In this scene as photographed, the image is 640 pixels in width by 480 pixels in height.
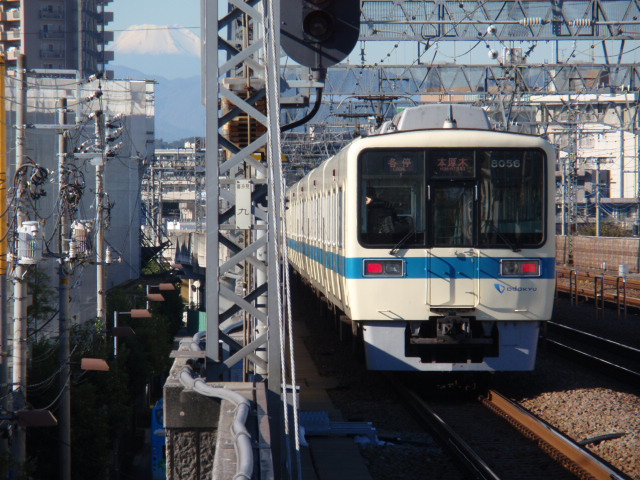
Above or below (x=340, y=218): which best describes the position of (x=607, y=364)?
below

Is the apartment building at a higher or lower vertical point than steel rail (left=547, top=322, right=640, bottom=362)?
higher

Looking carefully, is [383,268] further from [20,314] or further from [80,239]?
[80,239]

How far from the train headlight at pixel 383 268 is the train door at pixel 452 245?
308 millimetres

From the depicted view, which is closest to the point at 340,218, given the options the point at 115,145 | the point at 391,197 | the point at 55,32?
the point at 391,197

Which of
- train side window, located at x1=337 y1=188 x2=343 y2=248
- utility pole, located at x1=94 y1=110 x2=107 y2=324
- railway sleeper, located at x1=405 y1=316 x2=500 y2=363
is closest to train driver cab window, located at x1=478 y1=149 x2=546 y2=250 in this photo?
railway sleeper, located at x1=405 y1=316 x2=500 y2=363

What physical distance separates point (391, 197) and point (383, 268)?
2.44 ft

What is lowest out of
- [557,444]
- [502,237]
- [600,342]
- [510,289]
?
[600,342]

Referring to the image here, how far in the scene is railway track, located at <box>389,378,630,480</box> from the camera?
7395mm

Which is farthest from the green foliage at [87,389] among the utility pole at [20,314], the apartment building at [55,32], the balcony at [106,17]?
the balcony at [106,17]

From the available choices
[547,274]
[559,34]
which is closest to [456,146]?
[547,274]

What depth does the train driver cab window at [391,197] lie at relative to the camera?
10133 mm

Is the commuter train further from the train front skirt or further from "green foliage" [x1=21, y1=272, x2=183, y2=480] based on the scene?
"green foliage" [x1=21, y1=272, x2=183, y2=480]

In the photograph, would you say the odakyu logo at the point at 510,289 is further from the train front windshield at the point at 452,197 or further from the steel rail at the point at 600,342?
the steel rail at the point at 600,342

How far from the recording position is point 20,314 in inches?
452
